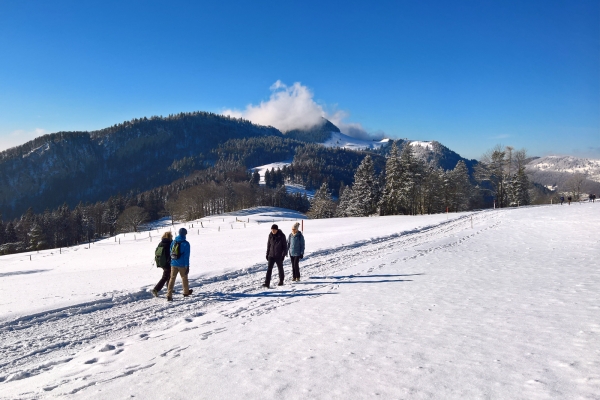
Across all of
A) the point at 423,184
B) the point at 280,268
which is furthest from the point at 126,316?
the point at 423,184

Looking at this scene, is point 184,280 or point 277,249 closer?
point 184,280

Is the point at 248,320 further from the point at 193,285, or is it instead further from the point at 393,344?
the point at 193,285

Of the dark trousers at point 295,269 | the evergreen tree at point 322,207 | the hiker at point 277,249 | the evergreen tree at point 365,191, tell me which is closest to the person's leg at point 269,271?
the hiker at point 277,249

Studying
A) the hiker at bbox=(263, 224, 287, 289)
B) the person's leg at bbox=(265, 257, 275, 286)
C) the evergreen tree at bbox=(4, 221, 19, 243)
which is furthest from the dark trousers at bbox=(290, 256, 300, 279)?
the evergreen tree at bbox=(4, 221, 19, 243)

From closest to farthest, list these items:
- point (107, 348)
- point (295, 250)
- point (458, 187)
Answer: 1. point (107, 348)
2. point (295, 250)
3. point (458, 187)

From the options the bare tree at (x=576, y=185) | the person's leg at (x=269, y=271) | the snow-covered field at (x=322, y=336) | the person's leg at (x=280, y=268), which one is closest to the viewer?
the snow-covered field at (x=322, y=336)

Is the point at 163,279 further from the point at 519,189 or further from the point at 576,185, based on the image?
the point at 576,185

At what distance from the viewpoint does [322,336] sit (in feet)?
18.0

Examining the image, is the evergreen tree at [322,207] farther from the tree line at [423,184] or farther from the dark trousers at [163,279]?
the dark trousers at [163,279]

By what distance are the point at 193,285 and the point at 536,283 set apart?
10279mm

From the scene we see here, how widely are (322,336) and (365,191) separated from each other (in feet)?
172

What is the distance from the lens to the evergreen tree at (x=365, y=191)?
56.0m

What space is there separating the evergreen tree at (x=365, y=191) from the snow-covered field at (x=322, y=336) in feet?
145

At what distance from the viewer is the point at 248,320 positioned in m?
6.87
